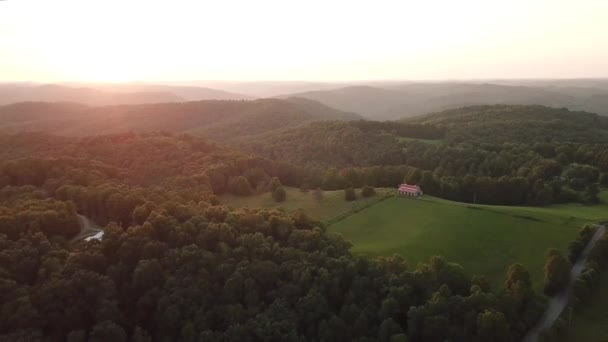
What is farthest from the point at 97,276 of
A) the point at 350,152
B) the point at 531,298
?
the point at 350,152

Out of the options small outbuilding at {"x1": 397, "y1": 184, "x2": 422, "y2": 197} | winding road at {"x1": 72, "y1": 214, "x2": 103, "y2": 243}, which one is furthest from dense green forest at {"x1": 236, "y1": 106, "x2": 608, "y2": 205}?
winding road at {"x1": 72, "y1": 214, "x2": 103, "y2": 243}

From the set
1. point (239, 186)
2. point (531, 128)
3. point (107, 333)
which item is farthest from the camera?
point (531, 128)

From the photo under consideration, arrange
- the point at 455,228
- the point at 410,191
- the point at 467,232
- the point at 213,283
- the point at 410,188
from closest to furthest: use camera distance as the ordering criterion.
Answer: the point at 213,283
the point at 467,232
the point at 455,228
the point at 410,191
the point at 410,188

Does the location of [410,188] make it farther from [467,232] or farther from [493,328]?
[493,328]

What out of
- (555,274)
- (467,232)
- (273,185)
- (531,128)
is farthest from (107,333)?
(531,128)

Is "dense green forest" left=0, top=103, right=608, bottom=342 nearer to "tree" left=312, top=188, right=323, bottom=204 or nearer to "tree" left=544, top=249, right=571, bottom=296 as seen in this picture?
"tree" left=544, top=249, right=571, bottom=296

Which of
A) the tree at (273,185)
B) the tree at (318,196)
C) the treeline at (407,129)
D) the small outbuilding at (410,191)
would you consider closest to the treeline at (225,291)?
the tree at (318,196)

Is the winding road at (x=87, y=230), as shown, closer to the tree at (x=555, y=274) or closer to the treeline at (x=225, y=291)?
the treeline at (x=225, y=291)
